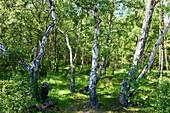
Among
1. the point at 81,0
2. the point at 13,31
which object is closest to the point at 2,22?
the point at 13,31

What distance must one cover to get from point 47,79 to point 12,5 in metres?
10.4

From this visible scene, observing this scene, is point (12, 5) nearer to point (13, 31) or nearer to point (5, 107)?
point (13, 31)

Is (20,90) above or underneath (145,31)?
underneath

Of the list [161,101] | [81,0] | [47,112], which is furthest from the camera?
[81,0]

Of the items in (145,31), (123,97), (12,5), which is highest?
(12,5)

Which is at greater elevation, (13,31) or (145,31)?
(13,31)

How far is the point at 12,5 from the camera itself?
1330cm

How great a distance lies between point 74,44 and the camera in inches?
1035

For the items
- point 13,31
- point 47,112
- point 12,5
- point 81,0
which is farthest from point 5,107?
point 13,31

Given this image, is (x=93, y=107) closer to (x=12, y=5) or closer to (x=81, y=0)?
(x=81, y=0)

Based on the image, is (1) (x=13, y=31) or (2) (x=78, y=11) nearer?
(2) (x=78, y=11)

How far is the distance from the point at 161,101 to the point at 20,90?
624 centimetres

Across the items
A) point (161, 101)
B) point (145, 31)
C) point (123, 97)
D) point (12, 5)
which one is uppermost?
point (12, 5)

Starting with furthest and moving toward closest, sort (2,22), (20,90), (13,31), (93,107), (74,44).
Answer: (74,44), (13,31), (2,22), (93,107), (20,90)
